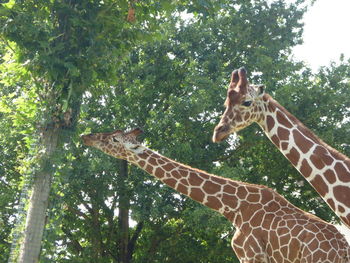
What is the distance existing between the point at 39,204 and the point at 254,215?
3116 millimetres

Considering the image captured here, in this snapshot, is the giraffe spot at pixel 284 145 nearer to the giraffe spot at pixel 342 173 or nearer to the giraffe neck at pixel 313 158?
the giraffe neck at pixel 313 158

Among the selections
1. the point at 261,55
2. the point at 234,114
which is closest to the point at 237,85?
the point at 234,114

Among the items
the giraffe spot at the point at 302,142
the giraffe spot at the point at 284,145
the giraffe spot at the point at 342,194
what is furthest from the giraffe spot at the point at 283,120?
the giraffe spot at the point at 342,194

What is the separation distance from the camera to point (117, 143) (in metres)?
9.47

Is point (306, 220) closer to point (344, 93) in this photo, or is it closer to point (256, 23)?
point (344, 93)

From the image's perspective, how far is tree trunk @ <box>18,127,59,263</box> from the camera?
7879 millimetres

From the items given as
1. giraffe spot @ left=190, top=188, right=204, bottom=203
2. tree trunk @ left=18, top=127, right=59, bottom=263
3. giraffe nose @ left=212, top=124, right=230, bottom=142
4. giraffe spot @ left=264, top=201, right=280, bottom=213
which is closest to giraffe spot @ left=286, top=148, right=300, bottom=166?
giraffe nose @ left=212, top=124, right=230, bottom=142

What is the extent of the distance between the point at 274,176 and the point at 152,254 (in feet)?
13.9

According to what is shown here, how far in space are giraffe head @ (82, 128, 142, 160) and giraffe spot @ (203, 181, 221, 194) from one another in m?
1.34

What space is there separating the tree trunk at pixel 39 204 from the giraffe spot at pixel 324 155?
12.1 feet

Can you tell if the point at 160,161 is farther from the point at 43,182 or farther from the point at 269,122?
the point at 269,122

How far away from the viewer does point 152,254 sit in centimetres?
1656

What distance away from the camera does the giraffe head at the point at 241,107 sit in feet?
24.2

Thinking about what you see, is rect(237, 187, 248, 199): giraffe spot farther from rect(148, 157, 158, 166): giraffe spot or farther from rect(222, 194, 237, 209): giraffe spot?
rect(148, 157, 158, 166): giraffe spot
